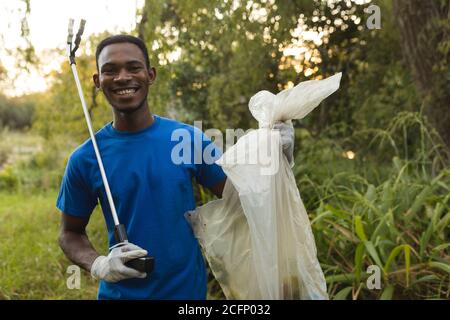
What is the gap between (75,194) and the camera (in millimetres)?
1797

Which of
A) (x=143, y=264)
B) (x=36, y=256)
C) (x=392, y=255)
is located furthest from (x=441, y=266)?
(x=36, y=256)

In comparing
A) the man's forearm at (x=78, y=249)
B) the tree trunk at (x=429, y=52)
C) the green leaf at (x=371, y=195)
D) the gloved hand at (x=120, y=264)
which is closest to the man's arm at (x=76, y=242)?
the man's forearm at (x=78, y=249)

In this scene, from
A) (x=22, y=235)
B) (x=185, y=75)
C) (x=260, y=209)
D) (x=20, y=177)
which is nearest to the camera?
(x=260, y=209)

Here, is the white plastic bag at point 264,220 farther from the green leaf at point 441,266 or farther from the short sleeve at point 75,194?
the green leaf at point 441,266

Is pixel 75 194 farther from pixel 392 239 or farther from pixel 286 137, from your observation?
pixel 392 239

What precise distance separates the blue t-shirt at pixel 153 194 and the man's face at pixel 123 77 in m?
0.10

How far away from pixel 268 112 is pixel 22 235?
14.5ft

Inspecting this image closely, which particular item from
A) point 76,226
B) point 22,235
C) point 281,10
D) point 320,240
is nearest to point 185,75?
point 281,10

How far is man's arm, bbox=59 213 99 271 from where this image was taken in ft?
5.90

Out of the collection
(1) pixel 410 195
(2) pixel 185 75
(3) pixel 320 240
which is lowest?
(3) pixel 320 240

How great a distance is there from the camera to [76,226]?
1856mm

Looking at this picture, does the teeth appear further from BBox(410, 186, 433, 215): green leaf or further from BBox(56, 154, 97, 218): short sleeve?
BBox(410, 186, 433, 215): green leaf

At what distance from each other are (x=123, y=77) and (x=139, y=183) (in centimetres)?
33

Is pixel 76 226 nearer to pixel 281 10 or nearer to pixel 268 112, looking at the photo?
pixel 268 112
